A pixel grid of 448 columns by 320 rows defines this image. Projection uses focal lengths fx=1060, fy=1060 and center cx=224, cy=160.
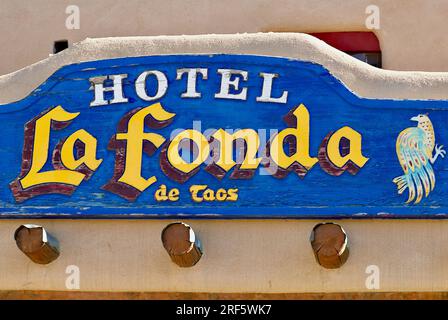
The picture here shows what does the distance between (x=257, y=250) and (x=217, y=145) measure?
1114 mm

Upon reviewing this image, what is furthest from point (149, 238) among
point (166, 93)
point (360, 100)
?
point (360, 100)

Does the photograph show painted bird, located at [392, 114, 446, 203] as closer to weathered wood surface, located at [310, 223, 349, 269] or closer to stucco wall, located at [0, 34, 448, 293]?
stucco wall, located at [0, 34, 448, 293]

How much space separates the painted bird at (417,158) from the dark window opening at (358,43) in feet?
6.79

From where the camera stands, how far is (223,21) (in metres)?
12.4

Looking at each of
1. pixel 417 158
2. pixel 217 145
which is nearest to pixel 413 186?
pixel 417 158

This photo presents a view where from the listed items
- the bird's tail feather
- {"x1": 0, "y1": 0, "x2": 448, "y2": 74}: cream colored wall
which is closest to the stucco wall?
the bird's tail feather

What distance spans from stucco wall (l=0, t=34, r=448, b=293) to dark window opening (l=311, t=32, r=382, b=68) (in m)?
1.64

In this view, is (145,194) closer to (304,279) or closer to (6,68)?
(304,279)

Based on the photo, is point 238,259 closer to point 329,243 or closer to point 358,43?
point 329,243

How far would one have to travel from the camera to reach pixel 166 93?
10727 mm

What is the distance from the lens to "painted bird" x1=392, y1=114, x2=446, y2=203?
1034 centimetres

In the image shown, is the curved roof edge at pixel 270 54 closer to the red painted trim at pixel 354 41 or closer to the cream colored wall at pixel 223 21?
the cream colored wall at pixel 223 21

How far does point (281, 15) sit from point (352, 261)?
11.1 ft

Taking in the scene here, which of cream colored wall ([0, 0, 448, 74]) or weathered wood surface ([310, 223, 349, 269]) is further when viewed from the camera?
cream colored wall ([0, 0, 448, 74])
